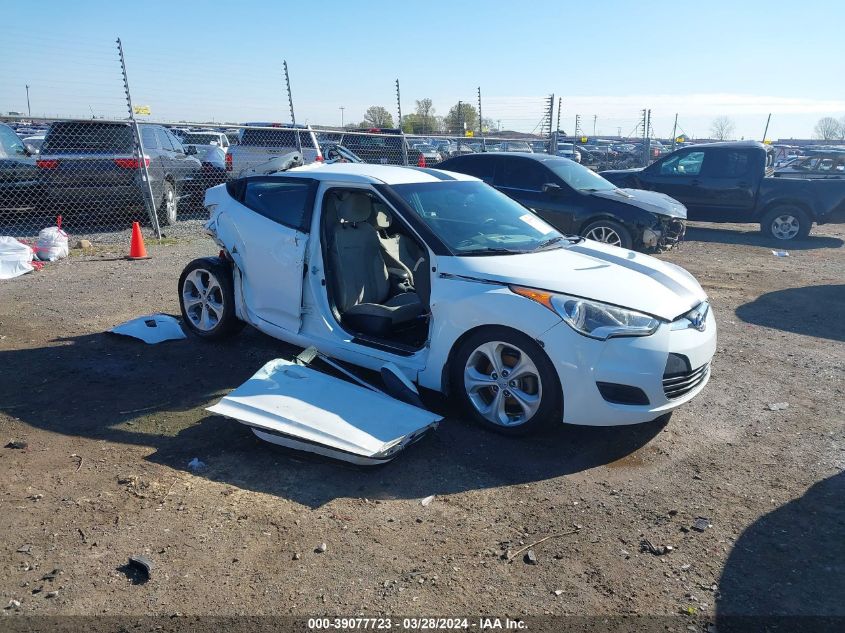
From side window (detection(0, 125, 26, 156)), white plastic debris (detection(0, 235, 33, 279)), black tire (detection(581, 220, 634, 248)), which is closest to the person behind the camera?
Result: white plastic debris (detection(0, 235, 33, 279))

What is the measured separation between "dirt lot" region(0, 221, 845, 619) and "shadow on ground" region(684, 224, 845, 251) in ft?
25.4

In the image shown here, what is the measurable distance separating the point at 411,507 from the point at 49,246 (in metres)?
8.11

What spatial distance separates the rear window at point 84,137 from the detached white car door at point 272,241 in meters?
6.80

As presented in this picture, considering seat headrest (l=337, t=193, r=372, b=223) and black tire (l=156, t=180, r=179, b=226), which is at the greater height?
seat headrest (l=337, t=193, r=372, b=223)

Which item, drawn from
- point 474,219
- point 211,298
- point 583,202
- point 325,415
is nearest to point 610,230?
point 583,202

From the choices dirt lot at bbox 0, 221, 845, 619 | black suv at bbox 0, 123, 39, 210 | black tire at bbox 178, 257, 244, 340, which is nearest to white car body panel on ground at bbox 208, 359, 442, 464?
dirt lot at bbox 0, 221, 845, 619

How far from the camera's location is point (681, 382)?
13.4ft

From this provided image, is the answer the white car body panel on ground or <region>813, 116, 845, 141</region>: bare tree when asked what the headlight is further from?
<region>813, 116, 845, 141</region>: bare tree

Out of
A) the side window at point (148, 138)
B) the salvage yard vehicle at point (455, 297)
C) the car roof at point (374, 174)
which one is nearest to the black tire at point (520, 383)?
the salvage yard vehicle at point (455, 297)

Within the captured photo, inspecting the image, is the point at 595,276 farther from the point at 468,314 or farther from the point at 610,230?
the point at 610,230

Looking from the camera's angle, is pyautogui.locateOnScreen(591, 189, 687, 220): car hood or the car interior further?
pyautogui.locateOnScreen(591, 189, 687, 220): car hood

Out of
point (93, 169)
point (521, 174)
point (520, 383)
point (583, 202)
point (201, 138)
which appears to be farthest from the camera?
point (201, 138)

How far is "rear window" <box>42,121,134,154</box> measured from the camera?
36.4 feet

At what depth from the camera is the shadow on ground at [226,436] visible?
377cm
